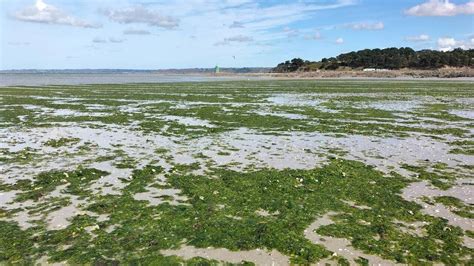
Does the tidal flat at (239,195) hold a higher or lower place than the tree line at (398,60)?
lower

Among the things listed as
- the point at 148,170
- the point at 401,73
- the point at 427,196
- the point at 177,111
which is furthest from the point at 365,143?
the point at 401,73

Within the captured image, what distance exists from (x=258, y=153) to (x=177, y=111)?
1893cm

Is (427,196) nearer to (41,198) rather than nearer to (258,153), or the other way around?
(258,153)

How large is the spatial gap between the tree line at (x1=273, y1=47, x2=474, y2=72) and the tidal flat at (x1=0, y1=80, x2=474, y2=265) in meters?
137

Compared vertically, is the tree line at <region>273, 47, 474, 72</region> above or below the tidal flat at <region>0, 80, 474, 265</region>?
above

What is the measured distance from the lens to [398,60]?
541 feet

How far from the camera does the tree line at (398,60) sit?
148 meters

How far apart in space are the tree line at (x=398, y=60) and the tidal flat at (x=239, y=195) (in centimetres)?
13667

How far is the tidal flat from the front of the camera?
10008 mm

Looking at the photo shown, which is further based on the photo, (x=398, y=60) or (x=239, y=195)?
(x=398, y=60)

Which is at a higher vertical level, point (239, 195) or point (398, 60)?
point (398, 60)

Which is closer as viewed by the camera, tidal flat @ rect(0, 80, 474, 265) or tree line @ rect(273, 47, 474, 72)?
tidal flat @ rect(0, 80, 474, 265)

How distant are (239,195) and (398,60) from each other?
167m

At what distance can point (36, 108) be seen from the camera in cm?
4081
